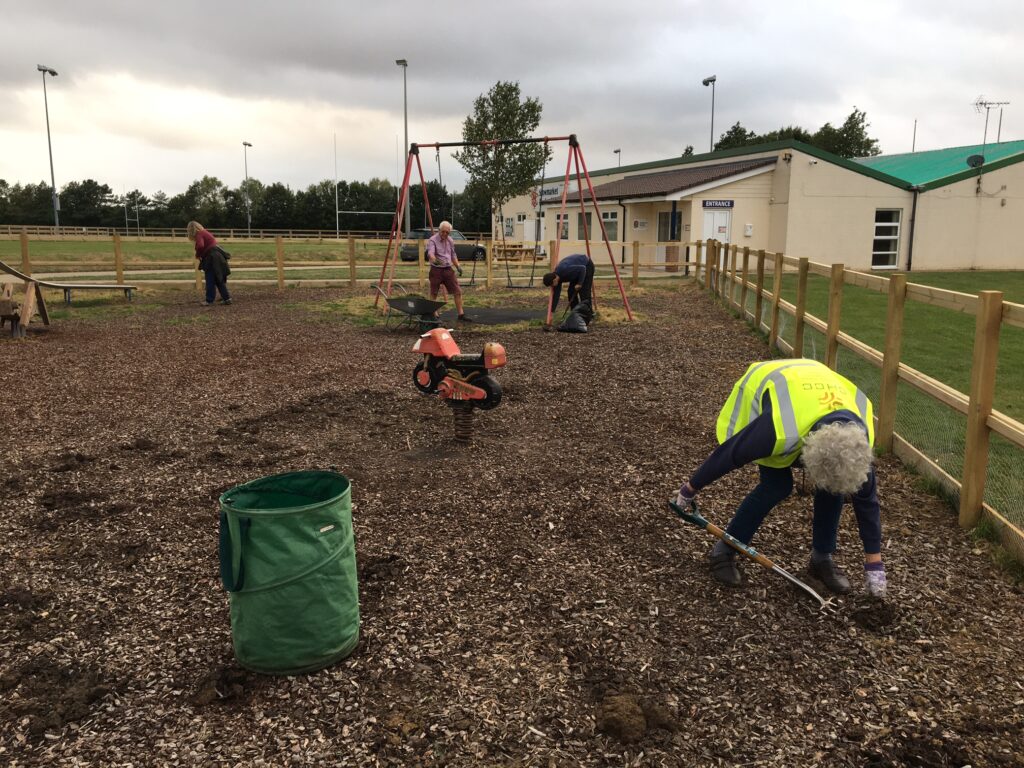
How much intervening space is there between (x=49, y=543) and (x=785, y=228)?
80.2 feet

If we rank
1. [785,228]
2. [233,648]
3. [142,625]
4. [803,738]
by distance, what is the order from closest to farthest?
1. [803,738]
2. [233,648]
3. [142,625]
4. [785,228]

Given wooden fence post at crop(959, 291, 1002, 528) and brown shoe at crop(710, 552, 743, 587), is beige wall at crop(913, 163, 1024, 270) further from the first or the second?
brown shoe at crop(710, 552, 743, 587)

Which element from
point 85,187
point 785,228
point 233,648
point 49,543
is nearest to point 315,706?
point 233,648

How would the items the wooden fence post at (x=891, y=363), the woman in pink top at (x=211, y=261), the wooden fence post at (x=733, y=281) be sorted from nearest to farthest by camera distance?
the wooden fence post at (x=891, y=363)
the wooden fence post at (x=733, y=281)
the woman in pink top at (x=211, y=261)

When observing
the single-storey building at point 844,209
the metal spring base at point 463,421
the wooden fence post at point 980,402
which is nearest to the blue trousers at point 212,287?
the metal spring base at point 463,421

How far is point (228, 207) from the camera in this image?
74.7m

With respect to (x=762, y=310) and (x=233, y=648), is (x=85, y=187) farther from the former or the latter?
(x=233, y=648)

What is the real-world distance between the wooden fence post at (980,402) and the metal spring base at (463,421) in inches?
119

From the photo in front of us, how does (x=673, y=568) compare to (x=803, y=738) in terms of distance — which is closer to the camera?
(x=803, y=738)

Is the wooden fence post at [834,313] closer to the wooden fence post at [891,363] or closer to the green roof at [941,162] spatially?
the wooden fence post at [891,363]

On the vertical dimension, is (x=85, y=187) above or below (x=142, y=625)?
above

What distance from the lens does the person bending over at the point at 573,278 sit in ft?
36.5

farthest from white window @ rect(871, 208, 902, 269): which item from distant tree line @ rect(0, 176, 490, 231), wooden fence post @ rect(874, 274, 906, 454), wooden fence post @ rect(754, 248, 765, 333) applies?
distant tree line @ rect(0, 176, 490, 231)

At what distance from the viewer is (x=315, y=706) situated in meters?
2.64
